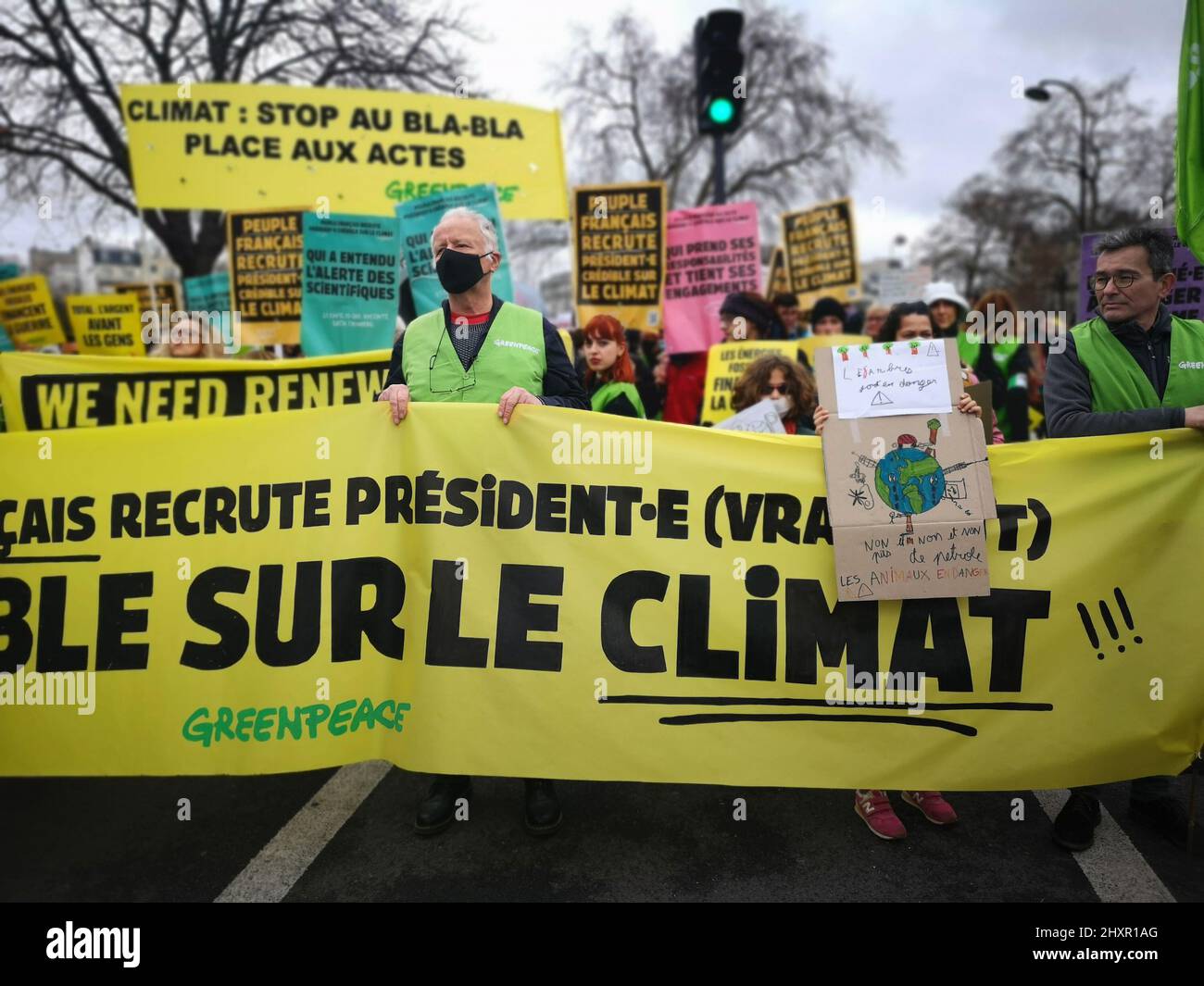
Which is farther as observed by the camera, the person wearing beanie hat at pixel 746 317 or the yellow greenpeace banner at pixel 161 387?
the person wearing beanie hat at pixel 746 317

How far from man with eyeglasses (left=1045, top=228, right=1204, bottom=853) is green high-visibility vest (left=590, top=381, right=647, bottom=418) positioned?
1.78 meters

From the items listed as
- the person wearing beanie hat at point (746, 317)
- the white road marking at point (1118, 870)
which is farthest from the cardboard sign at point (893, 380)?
the person wearing beanie hat at point (746, 317)

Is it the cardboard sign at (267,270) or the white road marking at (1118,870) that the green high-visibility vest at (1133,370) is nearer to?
the white road marking at (1118,870)

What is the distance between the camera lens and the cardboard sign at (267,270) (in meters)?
6.27

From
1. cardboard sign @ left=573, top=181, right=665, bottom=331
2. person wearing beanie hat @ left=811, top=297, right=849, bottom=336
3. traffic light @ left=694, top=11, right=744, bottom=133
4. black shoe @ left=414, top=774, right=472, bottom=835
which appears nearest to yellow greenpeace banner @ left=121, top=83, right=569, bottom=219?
cardboard sign @ left=573, top=181, right=665, bottom=331

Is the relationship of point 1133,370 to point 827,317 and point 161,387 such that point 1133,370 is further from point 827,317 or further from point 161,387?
point 827,317

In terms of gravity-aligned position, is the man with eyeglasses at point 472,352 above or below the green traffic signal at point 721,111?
below

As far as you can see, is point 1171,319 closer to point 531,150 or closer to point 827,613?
point 827,613

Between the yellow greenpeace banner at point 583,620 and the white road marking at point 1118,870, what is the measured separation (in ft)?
1.08

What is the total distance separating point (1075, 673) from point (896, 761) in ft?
2.18

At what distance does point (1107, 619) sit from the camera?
2662 mm

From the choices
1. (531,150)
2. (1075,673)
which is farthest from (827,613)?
(531,150)

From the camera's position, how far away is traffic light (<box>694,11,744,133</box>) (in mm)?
6766
